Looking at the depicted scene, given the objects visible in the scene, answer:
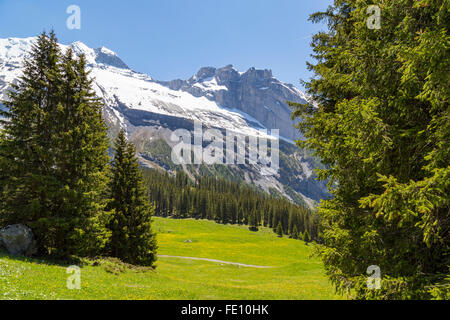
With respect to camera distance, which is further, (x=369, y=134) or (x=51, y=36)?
(x=51, y=36)

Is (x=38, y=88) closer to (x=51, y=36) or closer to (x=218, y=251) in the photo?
(x=51, y=36)

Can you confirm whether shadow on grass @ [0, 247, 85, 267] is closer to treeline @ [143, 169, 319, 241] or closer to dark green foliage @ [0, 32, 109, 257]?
dark green foliage @ [0, 32, 109, 257]

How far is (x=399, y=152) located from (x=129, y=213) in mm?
26078

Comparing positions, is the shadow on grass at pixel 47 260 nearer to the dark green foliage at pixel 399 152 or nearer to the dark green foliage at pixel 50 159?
the dark green foliage at pixel 50 159

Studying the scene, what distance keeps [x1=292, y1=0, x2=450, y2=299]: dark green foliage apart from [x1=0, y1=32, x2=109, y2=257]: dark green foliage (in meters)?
18.3

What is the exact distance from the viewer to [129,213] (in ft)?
90.9

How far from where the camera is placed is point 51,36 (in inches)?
837

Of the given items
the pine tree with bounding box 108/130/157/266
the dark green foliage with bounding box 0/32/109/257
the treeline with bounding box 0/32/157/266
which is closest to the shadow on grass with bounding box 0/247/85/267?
the treeline with bounding box 0/32/157/266

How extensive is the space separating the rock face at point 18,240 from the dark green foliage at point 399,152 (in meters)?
20.2

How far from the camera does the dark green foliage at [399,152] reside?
6.97 metres

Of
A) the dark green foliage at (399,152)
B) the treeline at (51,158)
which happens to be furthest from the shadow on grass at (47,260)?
the dark green foliage at (399,152)
